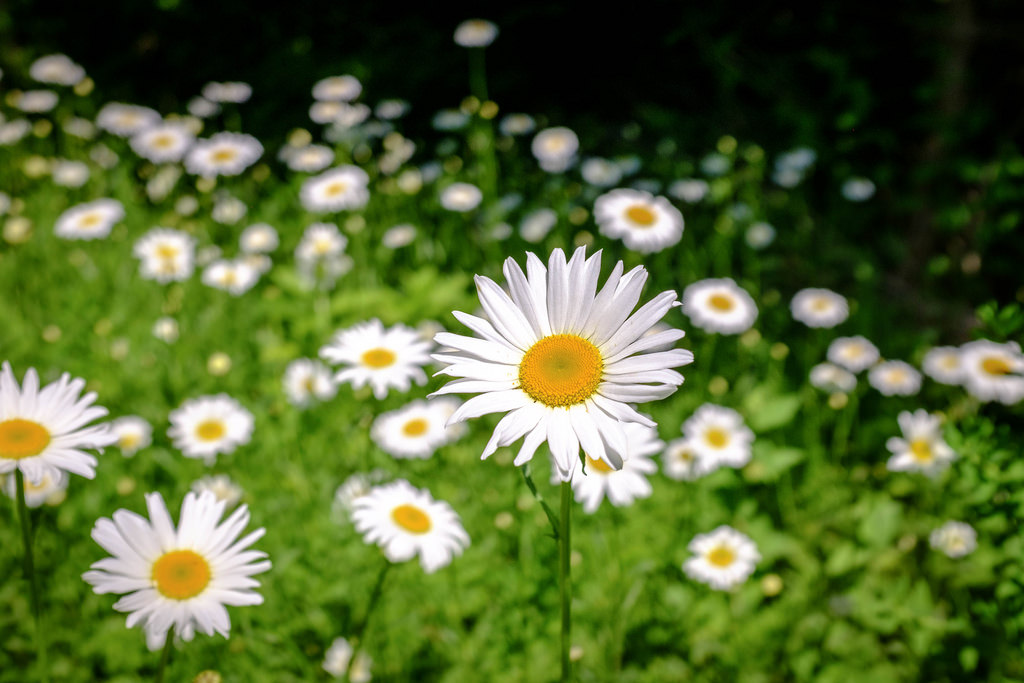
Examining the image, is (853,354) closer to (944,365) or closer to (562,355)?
(944,365)

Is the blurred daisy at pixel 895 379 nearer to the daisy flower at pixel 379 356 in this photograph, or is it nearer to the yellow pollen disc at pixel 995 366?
the yellow pollen disc at pixel 995 366

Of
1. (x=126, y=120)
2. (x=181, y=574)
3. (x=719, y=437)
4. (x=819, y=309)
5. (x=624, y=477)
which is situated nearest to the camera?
(x=181, y=574)

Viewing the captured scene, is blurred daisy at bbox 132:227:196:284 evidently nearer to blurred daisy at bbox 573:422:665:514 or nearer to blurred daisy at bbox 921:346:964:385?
blurred daisy at bbox 573:422:665:514

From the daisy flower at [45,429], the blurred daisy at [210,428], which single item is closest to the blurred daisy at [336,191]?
the blurred daisy at [210,428]

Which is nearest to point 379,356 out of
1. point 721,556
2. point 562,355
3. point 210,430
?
point 210,430

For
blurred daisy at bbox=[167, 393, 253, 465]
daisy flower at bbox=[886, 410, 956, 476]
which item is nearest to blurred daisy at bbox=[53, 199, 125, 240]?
blurred daisy at bbox=[167, 393, 253, 465]
